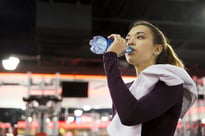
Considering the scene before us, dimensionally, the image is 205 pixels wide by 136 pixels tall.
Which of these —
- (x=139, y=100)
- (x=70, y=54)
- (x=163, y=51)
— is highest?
(x=70, y=54)

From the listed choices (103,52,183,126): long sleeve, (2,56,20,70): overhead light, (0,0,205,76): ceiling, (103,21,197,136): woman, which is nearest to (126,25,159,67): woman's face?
(103,21,197,136): woman

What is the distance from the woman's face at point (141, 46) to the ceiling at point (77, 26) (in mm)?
3478

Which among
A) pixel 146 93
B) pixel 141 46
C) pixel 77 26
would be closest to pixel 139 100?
pixel 146 93

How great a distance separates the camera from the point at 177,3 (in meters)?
5.86

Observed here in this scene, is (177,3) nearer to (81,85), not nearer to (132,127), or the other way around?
(81,85)

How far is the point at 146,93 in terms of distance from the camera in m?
1.06

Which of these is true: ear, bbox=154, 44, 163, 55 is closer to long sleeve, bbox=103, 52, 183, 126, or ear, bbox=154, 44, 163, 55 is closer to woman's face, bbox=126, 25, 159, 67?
woman's face, bbox=126, 25, 159, 67

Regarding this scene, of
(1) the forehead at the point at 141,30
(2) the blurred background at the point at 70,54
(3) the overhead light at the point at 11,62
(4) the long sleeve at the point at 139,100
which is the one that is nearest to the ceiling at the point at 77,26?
(2) the blurred background at the point at 70,54

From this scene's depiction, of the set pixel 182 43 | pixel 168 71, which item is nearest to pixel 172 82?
pixel 168 71

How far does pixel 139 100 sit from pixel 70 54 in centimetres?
575

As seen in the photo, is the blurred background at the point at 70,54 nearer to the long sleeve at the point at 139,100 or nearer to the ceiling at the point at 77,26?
the ceiling at the point at 77,26

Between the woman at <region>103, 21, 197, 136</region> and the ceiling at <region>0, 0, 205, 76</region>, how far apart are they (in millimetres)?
3523

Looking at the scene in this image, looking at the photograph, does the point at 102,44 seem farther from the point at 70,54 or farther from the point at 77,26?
the point at 70,54

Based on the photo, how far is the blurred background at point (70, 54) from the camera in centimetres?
489
